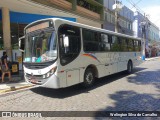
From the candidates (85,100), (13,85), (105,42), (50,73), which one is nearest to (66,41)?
(50,73)

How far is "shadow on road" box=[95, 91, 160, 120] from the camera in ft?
18.4

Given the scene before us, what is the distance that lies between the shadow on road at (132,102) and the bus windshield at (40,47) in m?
2.69

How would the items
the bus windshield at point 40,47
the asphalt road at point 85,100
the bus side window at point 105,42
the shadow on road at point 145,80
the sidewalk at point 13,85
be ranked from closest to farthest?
1. the asphalt road at point 85,100
2. the bus windshield at point 40,47
3. the sidewalk at point 13,85
4. the shadow on road at point 145,80
5. the bus side window at point 105,42

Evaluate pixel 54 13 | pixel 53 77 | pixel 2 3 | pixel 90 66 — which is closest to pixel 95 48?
pixel 90 66

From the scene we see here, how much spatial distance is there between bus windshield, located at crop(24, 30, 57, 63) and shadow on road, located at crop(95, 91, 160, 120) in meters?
2.69

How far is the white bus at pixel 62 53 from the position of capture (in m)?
6.89

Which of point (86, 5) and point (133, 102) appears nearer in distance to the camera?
point (133, 102)

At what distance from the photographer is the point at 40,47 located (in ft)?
23.8

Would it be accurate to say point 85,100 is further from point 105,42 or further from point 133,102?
point 105,42

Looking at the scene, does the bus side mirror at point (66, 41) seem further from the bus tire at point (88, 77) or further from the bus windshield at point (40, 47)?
the bus tire at point (88, 77)

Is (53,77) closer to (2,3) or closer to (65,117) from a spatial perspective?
(65,117)

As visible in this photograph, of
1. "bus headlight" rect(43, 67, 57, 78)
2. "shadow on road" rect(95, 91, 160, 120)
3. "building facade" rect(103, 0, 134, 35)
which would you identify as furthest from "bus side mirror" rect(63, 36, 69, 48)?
"building facade" rect(103, 0, 134, 35)

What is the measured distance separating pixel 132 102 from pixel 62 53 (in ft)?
9.89

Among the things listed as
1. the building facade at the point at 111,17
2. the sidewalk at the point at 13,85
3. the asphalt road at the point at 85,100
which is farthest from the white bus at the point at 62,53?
the building facade at the point at 111,17
